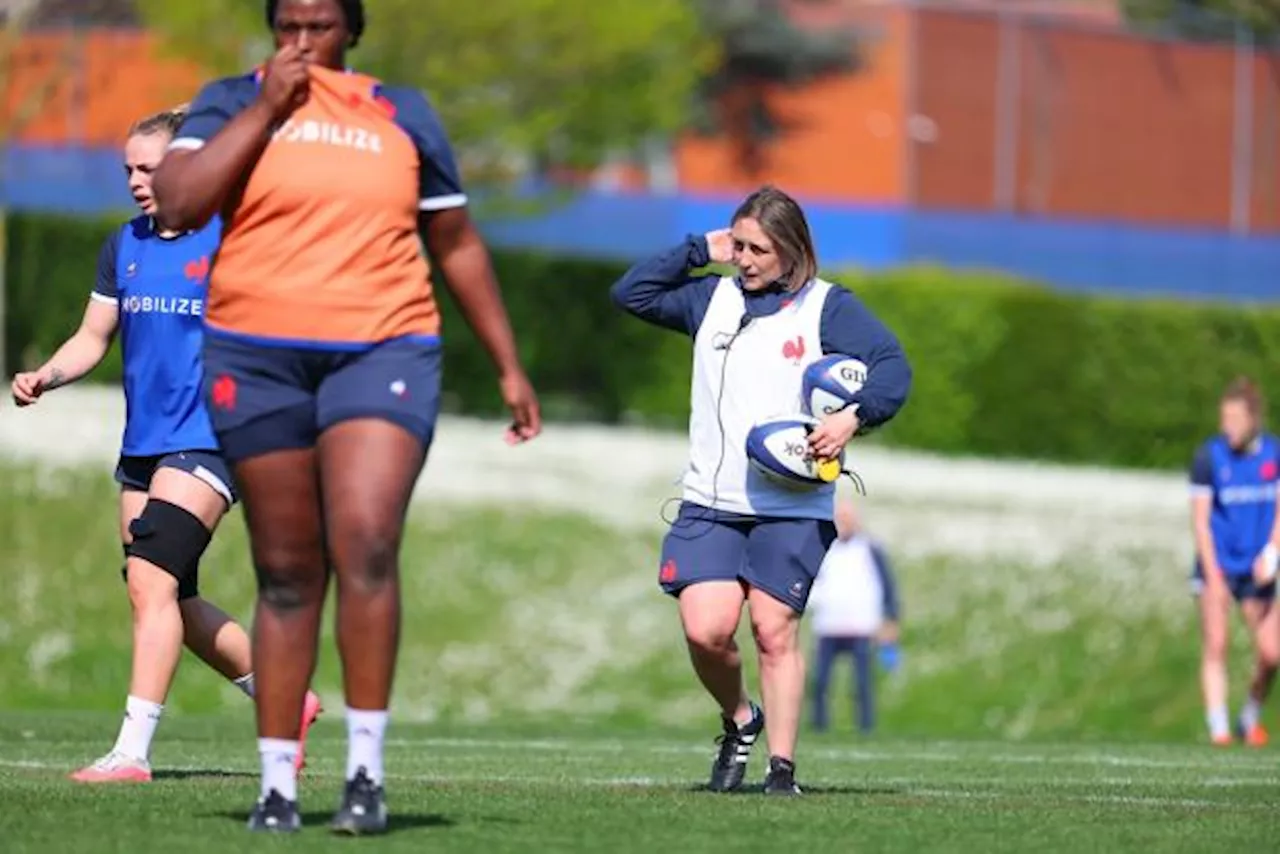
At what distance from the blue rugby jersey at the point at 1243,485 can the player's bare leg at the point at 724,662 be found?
8839mm

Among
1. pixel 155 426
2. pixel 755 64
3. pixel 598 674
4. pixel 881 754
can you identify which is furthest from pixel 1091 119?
pixel 155 426

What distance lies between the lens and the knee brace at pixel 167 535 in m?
10.1

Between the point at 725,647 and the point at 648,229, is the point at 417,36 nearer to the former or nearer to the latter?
the point at 648,229

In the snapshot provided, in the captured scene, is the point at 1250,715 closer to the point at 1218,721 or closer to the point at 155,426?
the point at 1218,721

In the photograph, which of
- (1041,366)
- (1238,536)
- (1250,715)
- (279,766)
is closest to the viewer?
(279,766)

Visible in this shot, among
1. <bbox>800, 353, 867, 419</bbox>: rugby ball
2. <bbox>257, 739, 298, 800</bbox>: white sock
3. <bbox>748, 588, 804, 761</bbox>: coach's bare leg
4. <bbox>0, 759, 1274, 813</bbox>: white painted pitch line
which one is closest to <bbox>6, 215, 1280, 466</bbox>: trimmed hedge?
<bbox>0, 759, 1274, 813</bbox>: white painted pitch line

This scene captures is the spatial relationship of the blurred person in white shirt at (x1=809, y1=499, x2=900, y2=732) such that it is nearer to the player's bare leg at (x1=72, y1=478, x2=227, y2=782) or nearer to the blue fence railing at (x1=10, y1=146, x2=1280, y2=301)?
the player's bare leg at (x1=72, y1=478, x2=227, y2=782)

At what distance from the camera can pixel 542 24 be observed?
36.7 meters

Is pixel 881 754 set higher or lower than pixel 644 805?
lower

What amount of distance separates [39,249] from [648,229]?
22.0 metres

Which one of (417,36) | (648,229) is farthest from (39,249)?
(648,229)

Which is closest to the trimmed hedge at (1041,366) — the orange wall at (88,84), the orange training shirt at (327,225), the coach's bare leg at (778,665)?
the orange wall at (88,84)

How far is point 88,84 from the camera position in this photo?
4766 centimetres

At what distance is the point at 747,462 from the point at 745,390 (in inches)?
9.1
